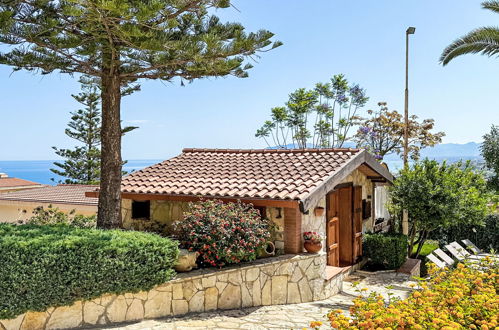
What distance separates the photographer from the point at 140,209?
32.5ft

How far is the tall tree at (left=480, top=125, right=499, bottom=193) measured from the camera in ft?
58.7

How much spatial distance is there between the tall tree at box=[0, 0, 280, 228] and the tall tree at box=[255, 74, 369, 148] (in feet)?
64.3

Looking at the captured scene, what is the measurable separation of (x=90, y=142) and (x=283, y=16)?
57.2ft

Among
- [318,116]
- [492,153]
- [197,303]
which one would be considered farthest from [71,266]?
[318,116]

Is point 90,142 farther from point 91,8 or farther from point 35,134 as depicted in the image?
point 91,8

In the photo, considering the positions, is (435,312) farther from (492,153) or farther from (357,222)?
(492,153)

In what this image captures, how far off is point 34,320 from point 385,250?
8.83 m

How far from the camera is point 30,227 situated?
272 inches

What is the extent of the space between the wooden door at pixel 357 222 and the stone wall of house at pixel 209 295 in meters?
2.61

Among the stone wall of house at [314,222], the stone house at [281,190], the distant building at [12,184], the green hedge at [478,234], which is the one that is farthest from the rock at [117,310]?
the distant building at [12,184]

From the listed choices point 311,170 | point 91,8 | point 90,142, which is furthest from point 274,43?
point 90,142

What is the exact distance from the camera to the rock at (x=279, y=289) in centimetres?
735

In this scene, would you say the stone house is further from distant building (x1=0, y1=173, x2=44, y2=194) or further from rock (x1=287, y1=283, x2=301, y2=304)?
distant building (x1=0, y1=173, x2=44, y2=194)

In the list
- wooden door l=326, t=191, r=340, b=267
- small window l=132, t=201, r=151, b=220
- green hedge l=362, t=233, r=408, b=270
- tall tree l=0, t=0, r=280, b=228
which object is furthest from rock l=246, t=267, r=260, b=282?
green hedge l=362, t=233, r=408, b=270
